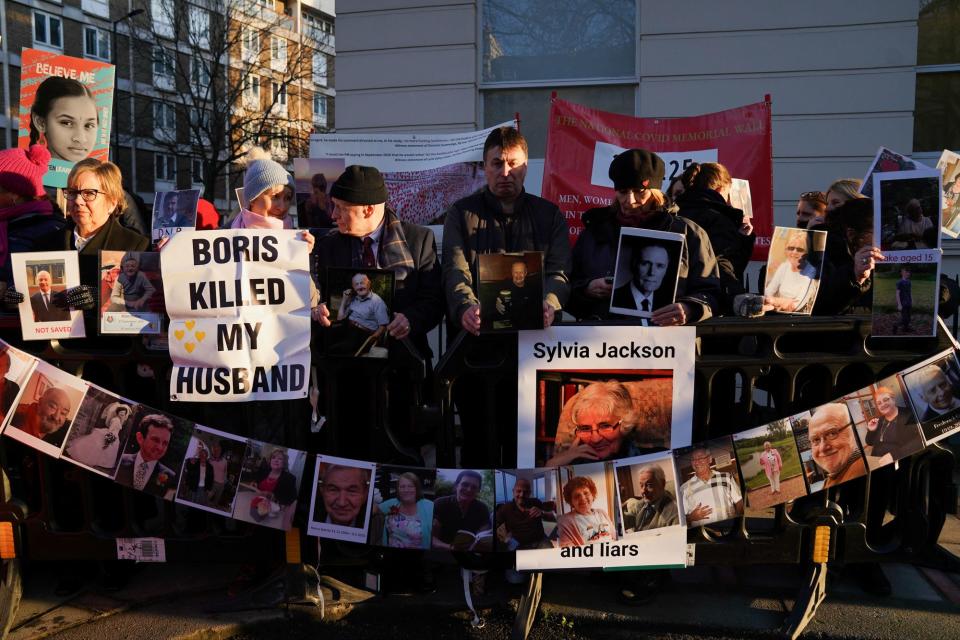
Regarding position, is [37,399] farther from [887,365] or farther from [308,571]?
[887,365]

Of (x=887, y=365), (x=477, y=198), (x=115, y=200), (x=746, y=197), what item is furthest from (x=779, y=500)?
(x=115, y=200)

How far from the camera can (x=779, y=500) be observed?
3.20 meters

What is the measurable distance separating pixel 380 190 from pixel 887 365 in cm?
235

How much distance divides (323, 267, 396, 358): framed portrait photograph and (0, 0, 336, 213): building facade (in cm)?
2661

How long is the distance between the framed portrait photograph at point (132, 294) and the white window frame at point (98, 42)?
4744 centimetres

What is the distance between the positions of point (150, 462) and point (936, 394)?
3328 mm

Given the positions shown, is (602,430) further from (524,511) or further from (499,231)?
(499,231)

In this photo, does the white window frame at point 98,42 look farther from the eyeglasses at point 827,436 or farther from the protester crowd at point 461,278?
the eyeglasses at point 827,436

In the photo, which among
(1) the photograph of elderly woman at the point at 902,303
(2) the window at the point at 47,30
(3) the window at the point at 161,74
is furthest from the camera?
(2) the window at the point at 47,30

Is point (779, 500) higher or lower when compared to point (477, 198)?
lower

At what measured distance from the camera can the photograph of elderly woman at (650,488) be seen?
3164 mm

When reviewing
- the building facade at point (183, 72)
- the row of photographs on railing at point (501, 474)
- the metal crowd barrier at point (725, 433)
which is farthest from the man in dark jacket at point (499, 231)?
the building facade at point (183, 72)

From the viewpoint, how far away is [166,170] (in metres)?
47.7

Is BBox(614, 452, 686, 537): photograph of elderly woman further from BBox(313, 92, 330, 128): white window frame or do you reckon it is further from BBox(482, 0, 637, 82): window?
BBox(313, 92, 330, 128): white window frame
